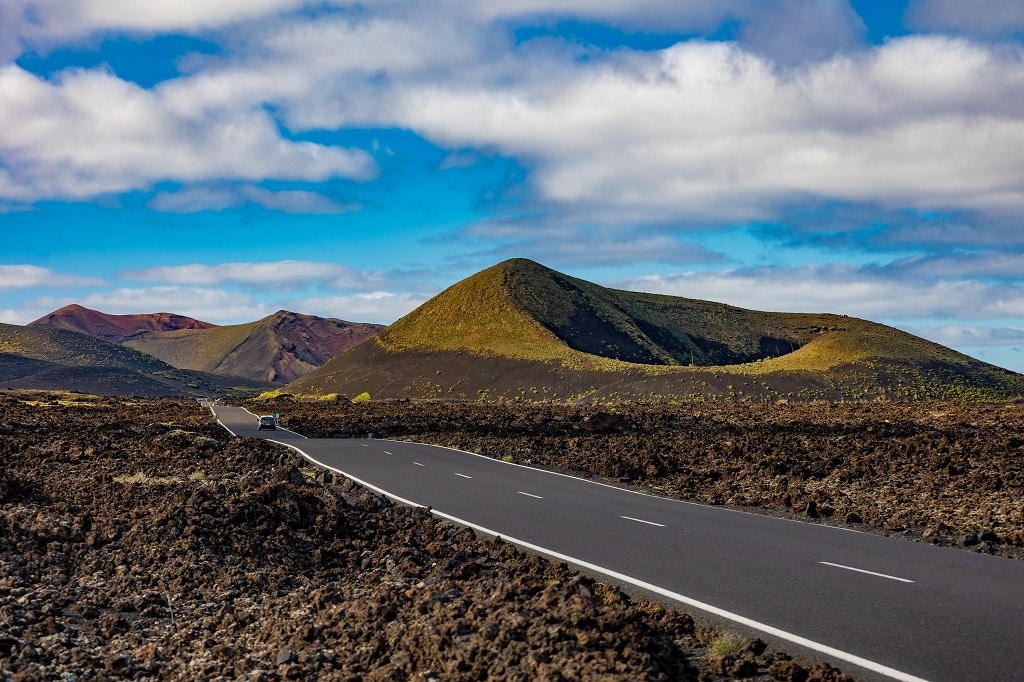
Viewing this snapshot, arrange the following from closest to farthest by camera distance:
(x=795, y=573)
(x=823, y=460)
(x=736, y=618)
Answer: (x=736, y=618) → (x=795, y=573) → (x=823, y=460)

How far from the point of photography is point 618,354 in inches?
5295

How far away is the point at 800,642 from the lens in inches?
291

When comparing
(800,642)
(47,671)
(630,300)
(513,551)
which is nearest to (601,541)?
(513,551)

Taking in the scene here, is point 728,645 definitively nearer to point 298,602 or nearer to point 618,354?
point 298,602

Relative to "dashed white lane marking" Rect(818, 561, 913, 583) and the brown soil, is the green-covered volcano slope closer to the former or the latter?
the brown soil

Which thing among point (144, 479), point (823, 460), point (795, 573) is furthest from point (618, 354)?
point (795, 573)

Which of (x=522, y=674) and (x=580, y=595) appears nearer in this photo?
(x=522, y=674)

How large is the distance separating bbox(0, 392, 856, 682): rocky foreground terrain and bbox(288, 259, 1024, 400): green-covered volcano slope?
73.5 meters

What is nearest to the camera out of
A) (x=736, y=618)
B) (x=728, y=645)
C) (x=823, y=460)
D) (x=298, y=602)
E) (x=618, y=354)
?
(x=728, y=645)

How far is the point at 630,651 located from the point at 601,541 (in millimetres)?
6730

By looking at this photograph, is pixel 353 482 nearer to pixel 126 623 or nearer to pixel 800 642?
pixel 126 623

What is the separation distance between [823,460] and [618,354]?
10982 centimetres

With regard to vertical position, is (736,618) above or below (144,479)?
above

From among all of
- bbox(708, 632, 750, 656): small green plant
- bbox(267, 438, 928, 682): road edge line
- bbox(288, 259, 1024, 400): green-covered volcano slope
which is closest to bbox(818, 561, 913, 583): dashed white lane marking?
bbox(267, 438, 928, 682): road edge line
